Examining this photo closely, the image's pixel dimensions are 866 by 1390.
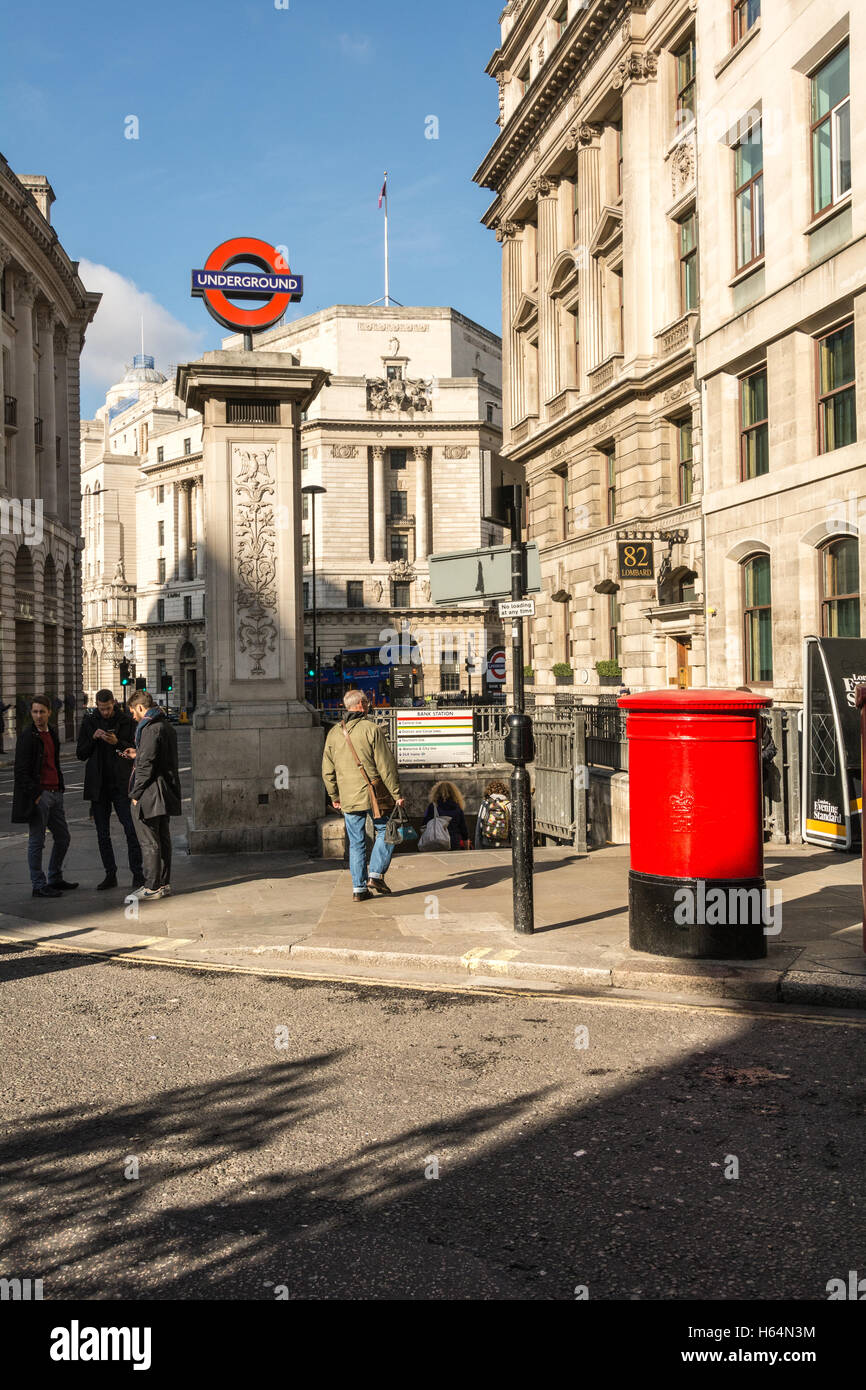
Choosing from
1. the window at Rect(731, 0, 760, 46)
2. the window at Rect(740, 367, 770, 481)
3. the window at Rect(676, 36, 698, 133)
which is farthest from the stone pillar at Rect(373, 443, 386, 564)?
the window at Rect(731, 0, 760, 46)

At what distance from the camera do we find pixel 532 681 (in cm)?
3966

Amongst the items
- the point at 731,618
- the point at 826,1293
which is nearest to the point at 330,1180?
the point at 826,1293

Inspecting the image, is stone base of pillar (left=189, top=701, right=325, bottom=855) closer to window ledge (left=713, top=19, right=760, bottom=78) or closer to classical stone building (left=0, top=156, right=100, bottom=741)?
window ledge (left=713, top=19, right=760, bottom=78)

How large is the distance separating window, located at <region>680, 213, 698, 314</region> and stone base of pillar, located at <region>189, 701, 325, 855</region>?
19.3 meters

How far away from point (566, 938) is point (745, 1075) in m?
2.78

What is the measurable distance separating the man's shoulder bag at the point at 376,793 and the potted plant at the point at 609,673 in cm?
2179

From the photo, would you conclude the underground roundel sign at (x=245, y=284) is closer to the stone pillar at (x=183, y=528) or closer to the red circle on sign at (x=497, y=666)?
the red circle on sign at (x=497, y=666)

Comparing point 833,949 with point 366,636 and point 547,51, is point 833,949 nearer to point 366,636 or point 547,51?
point 547,51

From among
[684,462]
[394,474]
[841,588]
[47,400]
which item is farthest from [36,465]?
[841,588]

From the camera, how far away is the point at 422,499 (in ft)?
260

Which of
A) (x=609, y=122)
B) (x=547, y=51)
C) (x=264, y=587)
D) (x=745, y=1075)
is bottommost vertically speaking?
(x=745, y=1075)

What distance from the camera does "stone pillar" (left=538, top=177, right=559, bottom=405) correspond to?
118ft

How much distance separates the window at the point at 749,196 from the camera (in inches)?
858

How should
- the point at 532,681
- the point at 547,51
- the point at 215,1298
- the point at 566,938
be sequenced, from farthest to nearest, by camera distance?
1. the point at 532,681
2. the point at 547,51
3. the point at 566,938
4. the point at 215,1298
